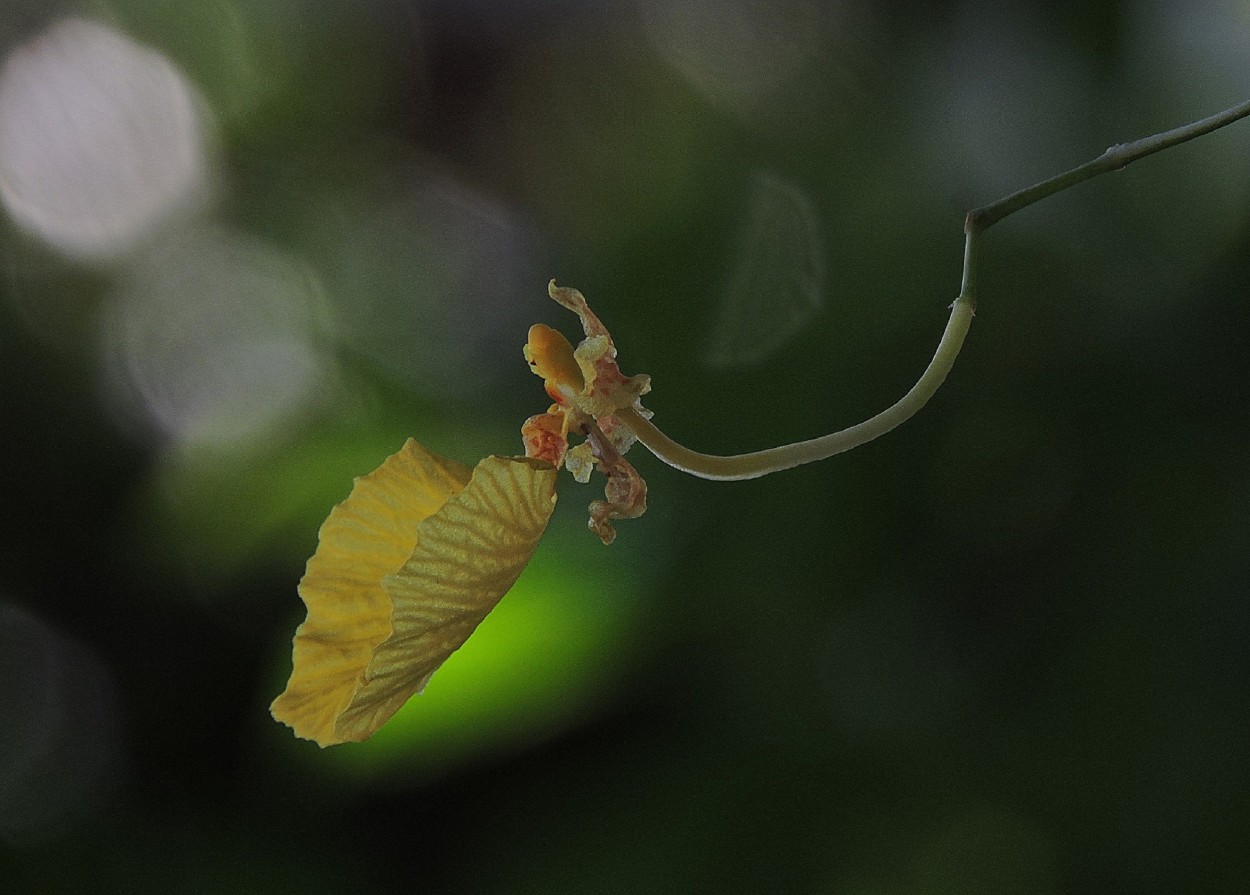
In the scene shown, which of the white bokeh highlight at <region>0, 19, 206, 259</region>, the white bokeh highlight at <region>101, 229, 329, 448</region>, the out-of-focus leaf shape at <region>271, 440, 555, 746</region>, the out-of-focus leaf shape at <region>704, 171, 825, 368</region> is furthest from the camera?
the white bokeh highlight at <region>0, 19, 206, 259</region>

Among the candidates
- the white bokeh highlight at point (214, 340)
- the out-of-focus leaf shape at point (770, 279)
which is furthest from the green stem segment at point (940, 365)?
the white bokeh highlight at point (214, 340)

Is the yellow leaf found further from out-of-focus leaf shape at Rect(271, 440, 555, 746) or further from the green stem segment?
the green stem segment

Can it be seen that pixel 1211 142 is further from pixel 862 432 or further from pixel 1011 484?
pixel 862 432

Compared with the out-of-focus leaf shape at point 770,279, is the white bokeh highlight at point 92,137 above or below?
above

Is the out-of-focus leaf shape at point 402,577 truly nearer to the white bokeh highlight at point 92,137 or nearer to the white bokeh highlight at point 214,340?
the white bokeh highlight at point 214,340

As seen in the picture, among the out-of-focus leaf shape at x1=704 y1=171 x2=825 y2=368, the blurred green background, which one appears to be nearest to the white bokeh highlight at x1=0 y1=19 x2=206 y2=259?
the blurred green background

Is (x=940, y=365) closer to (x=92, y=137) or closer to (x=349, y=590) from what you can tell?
(x=349, y=590)

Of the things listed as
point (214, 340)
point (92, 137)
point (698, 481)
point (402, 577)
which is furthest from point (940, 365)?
point (92, 137)
